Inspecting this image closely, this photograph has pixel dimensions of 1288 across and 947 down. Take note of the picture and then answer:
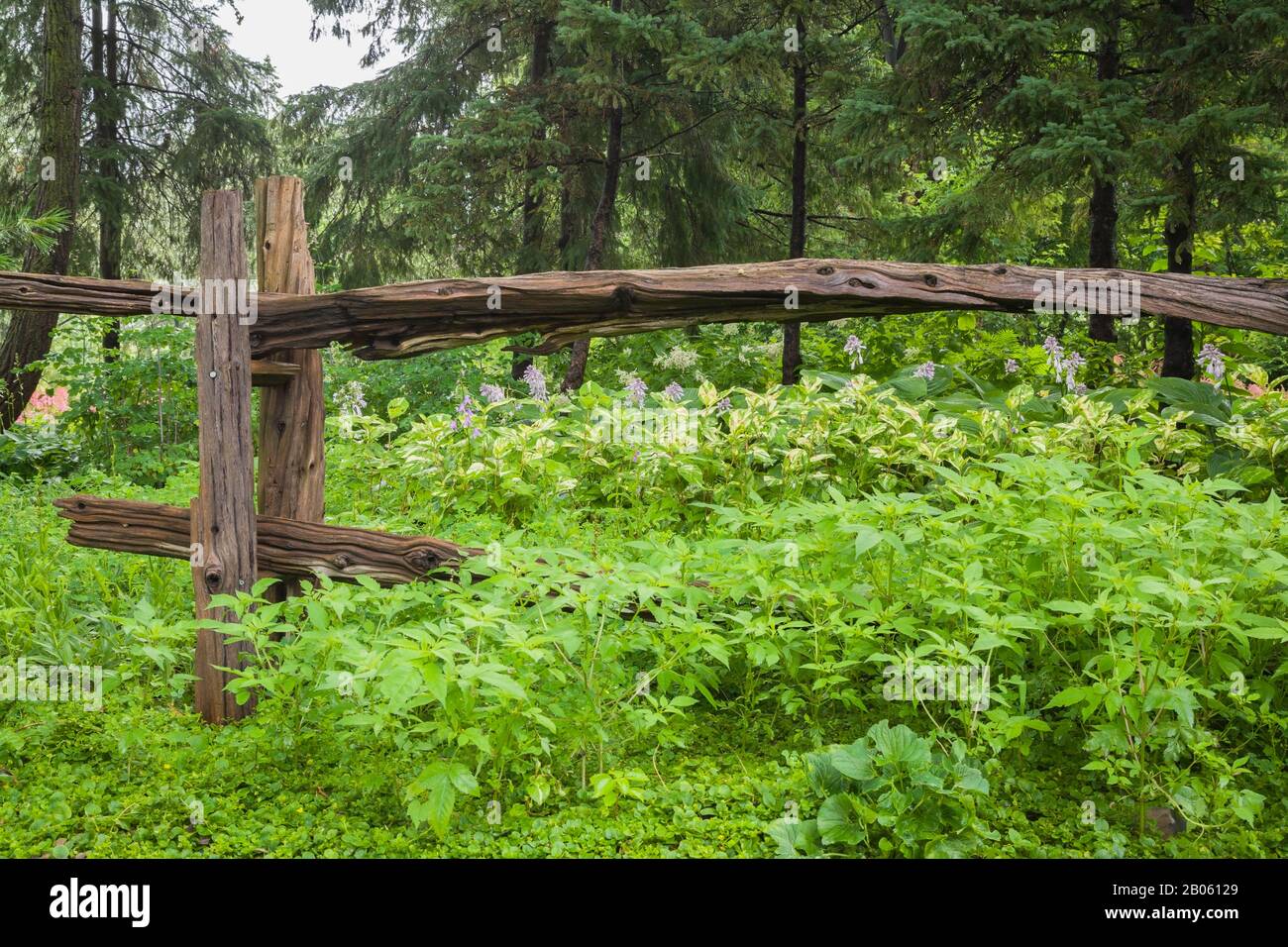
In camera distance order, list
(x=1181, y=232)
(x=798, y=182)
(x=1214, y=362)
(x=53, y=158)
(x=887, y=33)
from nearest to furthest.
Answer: (x=1214, y=362) < (x=1181, y=232) < (x=798, y=182) < (x=53, y=158) < (x=887, y=33)

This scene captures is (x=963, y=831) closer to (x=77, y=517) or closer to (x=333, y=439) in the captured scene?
(x=77, y=517)

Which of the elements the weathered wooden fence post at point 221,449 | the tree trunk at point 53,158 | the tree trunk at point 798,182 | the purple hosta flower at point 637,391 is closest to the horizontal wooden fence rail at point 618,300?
the weathered wooden fence post at point 221,449

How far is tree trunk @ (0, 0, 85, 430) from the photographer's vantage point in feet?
34.8

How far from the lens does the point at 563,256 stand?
1202 cm

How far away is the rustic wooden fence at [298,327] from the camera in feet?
12.3

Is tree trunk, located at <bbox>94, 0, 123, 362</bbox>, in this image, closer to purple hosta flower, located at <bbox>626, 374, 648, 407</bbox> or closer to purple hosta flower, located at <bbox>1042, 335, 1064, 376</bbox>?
purple hosta flower, located at <bbox>626, 374, 648, 407</bbox>

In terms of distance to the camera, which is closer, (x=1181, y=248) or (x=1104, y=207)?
(x=1181, y=248)

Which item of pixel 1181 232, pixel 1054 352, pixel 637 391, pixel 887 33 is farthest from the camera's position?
pixel 887 33

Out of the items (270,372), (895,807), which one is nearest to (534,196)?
(270,372)

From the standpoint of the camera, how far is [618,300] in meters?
4.09

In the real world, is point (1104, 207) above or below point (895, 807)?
above

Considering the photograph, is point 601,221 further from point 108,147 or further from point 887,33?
point 887,33

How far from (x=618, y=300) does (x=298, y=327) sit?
1213 millimetres

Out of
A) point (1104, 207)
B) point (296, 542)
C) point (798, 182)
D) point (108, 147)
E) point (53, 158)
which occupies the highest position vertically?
point (108, 147)
